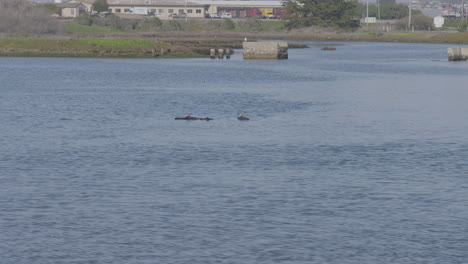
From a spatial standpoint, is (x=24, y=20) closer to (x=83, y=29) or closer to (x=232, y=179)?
(x=83, y=29)

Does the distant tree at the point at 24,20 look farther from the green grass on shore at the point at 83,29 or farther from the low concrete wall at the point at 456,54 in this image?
the low concrete wall at the point at 456,54

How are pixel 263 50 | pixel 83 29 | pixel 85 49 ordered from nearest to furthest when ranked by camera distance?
pixel 263 50 < pixel 85 49 < pixel 83 29

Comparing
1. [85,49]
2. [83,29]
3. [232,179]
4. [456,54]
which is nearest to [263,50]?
[85,49]

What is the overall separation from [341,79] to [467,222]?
62.9 m

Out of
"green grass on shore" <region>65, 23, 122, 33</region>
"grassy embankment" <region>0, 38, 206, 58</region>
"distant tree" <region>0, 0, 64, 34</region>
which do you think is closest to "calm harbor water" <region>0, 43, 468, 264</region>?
"grassy embankment" <region>0, 38, 206, 58</region>

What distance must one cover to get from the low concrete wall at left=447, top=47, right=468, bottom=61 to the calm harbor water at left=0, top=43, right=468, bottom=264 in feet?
190

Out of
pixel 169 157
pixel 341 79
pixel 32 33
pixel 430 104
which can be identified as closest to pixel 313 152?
pixel 169 157

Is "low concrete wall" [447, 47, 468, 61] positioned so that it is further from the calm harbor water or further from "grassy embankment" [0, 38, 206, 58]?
the calm harbor water

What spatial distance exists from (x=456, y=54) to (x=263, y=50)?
2821 centimetres

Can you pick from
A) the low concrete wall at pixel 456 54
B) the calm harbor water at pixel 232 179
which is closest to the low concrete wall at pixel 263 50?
the low concrete wall at pixel 456 54

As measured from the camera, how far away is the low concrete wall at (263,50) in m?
115

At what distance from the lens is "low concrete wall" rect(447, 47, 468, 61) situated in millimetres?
119438

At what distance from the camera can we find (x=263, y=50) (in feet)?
381

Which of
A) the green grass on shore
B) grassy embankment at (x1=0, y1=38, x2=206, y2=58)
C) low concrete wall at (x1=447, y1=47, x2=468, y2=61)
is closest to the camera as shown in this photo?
grassy embankment at (x1=0, y1=38, x2=206, y2=58)
